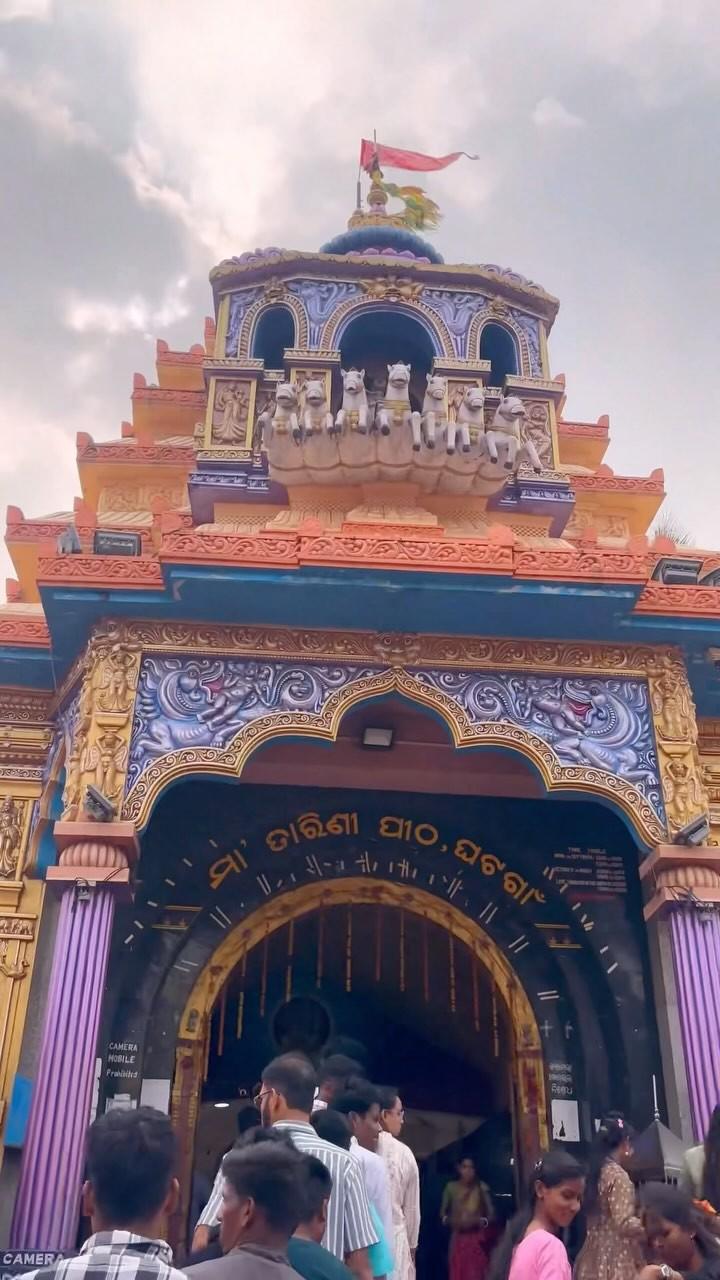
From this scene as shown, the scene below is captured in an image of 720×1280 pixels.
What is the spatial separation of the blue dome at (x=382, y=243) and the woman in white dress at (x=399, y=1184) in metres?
10.4

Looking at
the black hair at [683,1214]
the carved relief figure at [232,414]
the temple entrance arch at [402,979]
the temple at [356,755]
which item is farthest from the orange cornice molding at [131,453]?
→ the black hair at [683,1214]

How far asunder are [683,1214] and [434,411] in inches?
312

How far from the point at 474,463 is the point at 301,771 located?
333cm

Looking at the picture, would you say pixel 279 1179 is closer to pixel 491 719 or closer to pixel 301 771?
pixel 491 719

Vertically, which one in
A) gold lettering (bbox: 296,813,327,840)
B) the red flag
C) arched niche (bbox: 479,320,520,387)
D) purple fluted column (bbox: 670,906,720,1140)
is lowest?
purple fluted column (bbox: 670,906,720,1140)

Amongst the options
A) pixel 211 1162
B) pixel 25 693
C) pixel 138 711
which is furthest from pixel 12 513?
pixel 211 1162

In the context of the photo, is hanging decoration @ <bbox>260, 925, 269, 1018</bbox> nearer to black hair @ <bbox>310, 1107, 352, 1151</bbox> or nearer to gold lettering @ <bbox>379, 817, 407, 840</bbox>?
A: gold lettering @ <bbox>379, 817, 407, 840</bbox>

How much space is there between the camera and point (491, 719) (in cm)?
845

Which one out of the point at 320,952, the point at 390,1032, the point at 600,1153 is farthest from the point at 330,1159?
the point at 390,1032

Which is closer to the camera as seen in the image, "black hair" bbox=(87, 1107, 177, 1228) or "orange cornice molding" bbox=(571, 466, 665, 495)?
"black hair" bbox=(87, 1107, 177, 1228)

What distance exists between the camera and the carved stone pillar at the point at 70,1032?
6.62m

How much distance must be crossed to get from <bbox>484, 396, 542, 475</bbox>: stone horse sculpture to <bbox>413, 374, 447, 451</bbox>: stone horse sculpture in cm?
49

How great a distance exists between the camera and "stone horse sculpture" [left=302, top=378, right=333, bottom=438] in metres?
10.1

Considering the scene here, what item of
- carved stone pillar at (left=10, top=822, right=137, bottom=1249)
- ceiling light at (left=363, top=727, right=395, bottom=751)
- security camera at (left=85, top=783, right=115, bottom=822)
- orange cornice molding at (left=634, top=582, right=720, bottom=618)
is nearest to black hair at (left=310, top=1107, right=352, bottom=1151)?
carved stone pillar at (left=10, top=822, right=137, bottom=1249)
